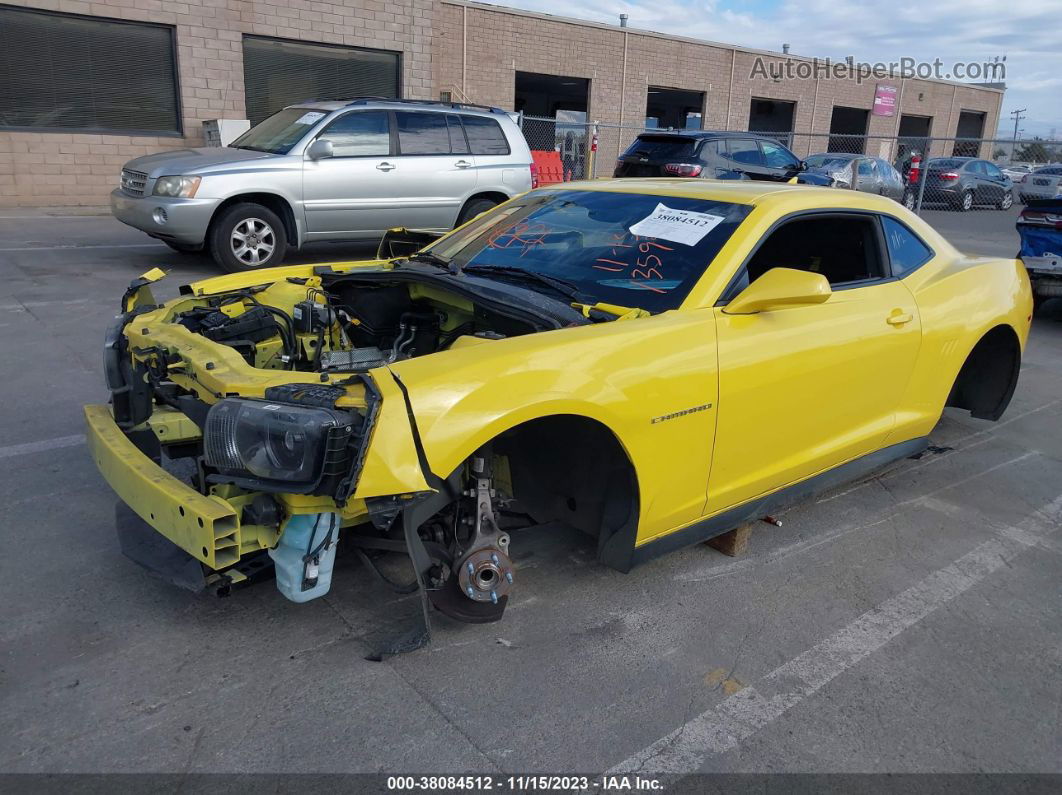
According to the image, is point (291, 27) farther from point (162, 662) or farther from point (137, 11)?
point (162, 662)

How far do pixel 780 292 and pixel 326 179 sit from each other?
7444 mm

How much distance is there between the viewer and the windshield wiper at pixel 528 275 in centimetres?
346

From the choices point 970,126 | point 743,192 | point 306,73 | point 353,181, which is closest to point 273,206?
point 353,181

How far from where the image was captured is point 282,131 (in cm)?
993

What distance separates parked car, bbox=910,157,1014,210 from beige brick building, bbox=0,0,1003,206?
28.9ft

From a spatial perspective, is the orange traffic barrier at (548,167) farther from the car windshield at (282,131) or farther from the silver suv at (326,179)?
the car windshield at (282,131)

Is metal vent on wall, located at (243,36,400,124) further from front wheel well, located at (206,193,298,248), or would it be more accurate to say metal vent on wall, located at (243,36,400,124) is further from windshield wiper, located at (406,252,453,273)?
windshield wiper, located at (406,252,453,273)

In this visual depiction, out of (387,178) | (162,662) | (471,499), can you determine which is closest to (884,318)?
(471,499)

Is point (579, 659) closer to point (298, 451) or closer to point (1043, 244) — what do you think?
point (298, 451)

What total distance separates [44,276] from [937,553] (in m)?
8.81

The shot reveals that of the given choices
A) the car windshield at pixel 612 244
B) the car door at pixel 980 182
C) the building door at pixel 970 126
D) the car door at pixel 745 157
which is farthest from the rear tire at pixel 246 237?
the building door at pixel 970 126

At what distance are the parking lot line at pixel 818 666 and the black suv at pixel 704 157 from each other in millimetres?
9775

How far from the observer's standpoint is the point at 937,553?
150 inches

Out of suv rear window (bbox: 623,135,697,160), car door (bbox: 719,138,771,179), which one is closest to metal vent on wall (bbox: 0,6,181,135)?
suv rear window (bbox: 623,135,697,160)
